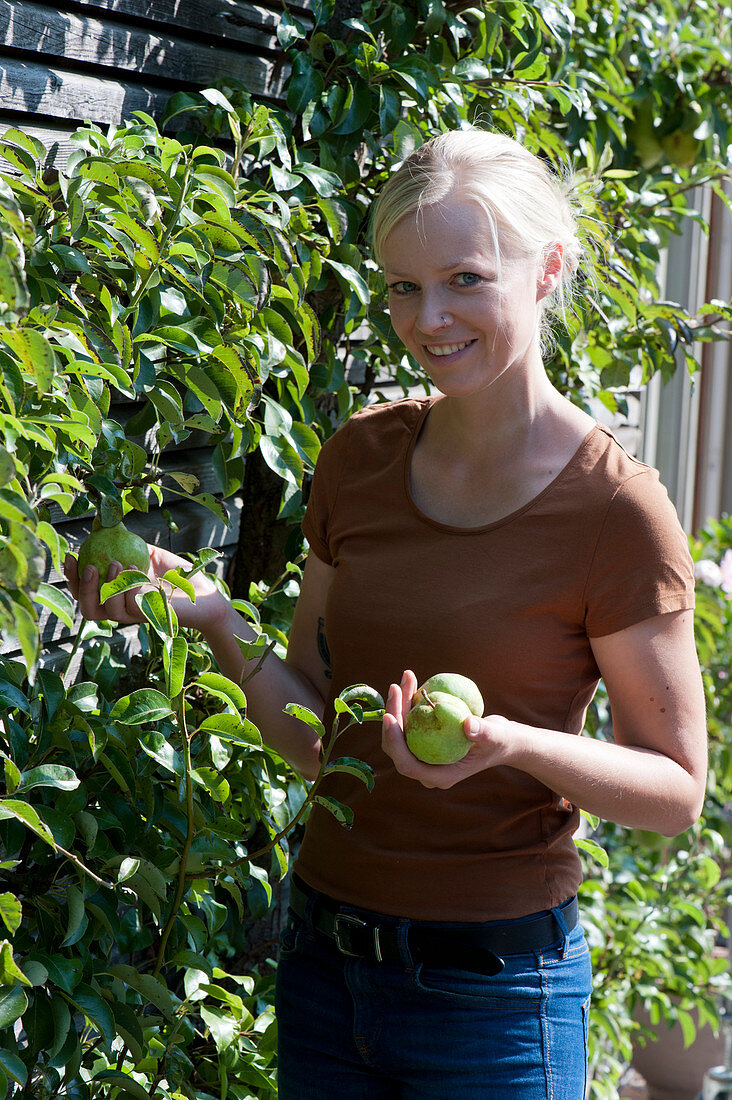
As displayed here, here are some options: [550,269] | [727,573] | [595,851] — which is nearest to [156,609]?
[550,269]

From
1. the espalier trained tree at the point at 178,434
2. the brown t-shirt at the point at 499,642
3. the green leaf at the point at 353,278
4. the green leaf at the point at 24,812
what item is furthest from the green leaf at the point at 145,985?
the green leaf at the point at 353,278

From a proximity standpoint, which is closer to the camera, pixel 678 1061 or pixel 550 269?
pixel 550 269

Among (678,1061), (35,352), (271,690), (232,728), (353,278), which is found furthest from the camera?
(678,1061)

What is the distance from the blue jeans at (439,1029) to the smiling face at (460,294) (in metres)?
0.69

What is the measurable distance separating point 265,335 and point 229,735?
0.57 m

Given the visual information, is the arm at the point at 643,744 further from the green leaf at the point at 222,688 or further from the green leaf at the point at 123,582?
the green leaf at the point at 123,582

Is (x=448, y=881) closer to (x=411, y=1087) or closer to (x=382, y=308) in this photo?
(x=411, y=1087)

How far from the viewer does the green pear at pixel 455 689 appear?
4.12 feet

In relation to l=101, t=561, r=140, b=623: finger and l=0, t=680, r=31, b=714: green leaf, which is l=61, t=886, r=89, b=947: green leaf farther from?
l=101, t=561, r=140, b=623: finger

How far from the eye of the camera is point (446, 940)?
1328mm

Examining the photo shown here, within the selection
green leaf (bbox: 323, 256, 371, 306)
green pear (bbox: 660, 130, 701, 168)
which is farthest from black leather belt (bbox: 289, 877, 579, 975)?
green pear (bbox: 660, 130, 701, 168)

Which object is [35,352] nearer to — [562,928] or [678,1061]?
[562,928]

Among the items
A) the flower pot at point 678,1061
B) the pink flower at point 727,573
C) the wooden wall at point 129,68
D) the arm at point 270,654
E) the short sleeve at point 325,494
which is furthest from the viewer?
the flower pot at point 678,1061

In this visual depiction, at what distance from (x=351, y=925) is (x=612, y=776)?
0.38 m
